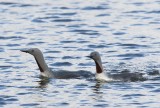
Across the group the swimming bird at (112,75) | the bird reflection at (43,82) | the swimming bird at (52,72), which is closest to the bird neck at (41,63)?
the swimming bird at (52,72)

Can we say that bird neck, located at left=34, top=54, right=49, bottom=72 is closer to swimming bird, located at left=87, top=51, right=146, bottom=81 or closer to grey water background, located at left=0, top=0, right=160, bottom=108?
grey water background, located at left=0, top=0, right=160, bottom=108

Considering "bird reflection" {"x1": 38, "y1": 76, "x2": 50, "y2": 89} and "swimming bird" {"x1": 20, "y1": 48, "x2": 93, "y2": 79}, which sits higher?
"swimming bird" {"x1": 20, "y1": 48, "x2": 93, "y2": 79}

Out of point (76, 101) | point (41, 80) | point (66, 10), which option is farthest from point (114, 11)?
point (76, 101)

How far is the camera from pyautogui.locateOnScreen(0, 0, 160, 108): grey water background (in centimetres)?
2130

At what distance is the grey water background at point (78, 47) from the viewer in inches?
838

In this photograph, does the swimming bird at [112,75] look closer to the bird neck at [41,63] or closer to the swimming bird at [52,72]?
the swimming bird at [52,72]

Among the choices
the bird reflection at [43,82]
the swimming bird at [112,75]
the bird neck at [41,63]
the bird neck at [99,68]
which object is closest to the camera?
the bird reflection at [43,82]

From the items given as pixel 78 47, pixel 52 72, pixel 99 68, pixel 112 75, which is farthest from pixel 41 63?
pixel 78 47

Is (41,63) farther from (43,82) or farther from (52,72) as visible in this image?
(43,82)

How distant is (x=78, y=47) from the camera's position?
89.6 feet

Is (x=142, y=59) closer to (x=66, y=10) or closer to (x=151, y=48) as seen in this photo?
(x=151, y=48)

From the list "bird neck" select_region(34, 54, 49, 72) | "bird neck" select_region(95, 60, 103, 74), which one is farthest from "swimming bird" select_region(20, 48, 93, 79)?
"bird neck" select_region(95, 60, 103, 74)

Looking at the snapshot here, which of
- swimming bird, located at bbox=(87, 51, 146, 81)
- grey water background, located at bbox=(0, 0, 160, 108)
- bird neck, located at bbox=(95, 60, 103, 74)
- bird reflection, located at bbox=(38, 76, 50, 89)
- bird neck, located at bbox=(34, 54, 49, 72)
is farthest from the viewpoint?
bird neck, located at bbox=(34, 54, 49, 72)

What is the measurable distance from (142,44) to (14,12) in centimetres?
724
